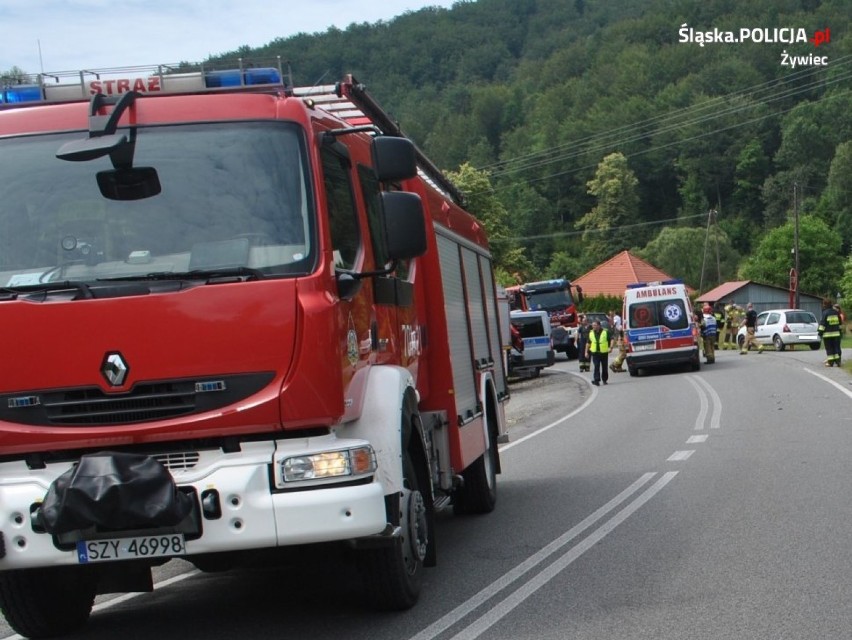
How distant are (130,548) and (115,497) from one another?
0.33 metres

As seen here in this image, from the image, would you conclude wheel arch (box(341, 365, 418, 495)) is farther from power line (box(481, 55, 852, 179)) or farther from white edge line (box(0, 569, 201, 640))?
power line (box(481, 55, 852, 179))

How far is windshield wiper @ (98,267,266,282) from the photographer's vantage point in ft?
19.7

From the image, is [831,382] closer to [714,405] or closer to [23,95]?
[714,405]

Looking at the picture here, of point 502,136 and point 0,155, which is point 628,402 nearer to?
point 0,155

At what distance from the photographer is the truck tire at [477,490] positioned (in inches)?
416

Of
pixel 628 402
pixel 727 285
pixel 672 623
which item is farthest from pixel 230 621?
pixel 727 285

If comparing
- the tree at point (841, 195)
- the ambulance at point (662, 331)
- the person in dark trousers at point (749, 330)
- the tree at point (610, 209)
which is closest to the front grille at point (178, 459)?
the ambulance at point (662, 331)

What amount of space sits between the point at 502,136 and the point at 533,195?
57.5 ft

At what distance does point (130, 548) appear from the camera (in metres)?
5.89

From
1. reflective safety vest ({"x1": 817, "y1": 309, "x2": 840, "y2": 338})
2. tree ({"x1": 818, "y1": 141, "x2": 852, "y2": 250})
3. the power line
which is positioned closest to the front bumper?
reflective safety vest ({"x1": 817, "y1": 309, "x2": 840, "y2": 338})

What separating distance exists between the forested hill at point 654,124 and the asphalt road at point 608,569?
92141 millimetres

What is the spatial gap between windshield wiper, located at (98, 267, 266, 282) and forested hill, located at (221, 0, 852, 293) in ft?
321

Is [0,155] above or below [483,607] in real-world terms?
above

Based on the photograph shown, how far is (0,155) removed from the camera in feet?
21.0
